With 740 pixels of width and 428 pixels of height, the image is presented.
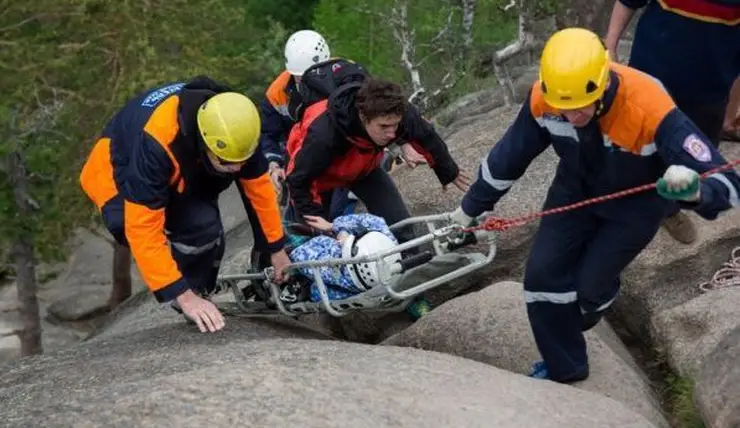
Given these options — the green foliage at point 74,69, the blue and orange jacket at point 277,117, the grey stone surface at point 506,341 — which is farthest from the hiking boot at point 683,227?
the green foliage at point 74,69

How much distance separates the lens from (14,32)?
16.6 m

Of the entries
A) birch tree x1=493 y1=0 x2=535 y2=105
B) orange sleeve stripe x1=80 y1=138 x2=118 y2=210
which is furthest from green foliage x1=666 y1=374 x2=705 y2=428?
birch tree x1=493 y1=0 x2=535 y2=105

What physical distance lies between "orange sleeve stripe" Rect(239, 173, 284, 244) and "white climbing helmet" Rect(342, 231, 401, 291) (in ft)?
1.61

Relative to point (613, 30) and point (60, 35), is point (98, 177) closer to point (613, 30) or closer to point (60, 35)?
point (613, 30)

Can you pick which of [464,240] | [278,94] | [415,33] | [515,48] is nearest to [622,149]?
[464,240]

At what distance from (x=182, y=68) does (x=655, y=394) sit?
1213 centimetres

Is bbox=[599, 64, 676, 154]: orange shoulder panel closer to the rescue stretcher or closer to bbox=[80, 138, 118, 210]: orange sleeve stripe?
the rescue stretcher

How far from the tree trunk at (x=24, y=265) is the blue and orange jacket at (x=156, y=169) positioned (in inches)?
431

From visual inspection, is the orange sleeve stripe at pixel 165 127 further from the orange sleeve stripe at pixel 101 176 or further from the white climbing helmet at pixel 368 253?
the white climbing helmet at pixel 368 253

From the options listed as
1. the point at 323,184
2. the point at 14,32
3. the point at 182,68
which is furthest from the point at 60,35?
the point at 323,184

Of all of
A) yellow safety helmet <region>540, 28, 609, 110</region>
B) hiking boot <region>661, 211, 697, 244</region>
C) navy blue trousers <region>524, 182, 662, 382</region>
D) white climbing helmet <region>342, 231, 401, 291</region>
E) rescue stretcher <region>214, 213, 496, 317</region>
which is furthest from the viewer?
hiking boot <region>661, 211, 697, 244</region>

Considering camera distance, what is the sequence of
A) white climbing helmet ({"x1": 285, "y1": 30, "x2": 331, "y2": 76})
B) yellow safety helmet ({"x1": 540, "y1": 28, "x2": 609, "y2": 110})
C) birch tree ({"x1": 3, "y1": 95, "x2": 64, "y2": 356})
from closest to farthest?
yellow safety helmet ({"x1": 540, "y1": 28, "x2": 609, "y2": 110}) → white climbing helmet ({"x1": 285, "y1": 30, "x2": 331, "y2": 76}) → birch tree ({"x1": 3, "y1": 95, "x2": 64, "y2": 356})

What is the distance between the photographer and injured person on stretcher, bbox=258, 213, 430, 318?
6723 mm

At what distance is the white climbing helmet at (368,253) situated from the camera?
21.6 feet
